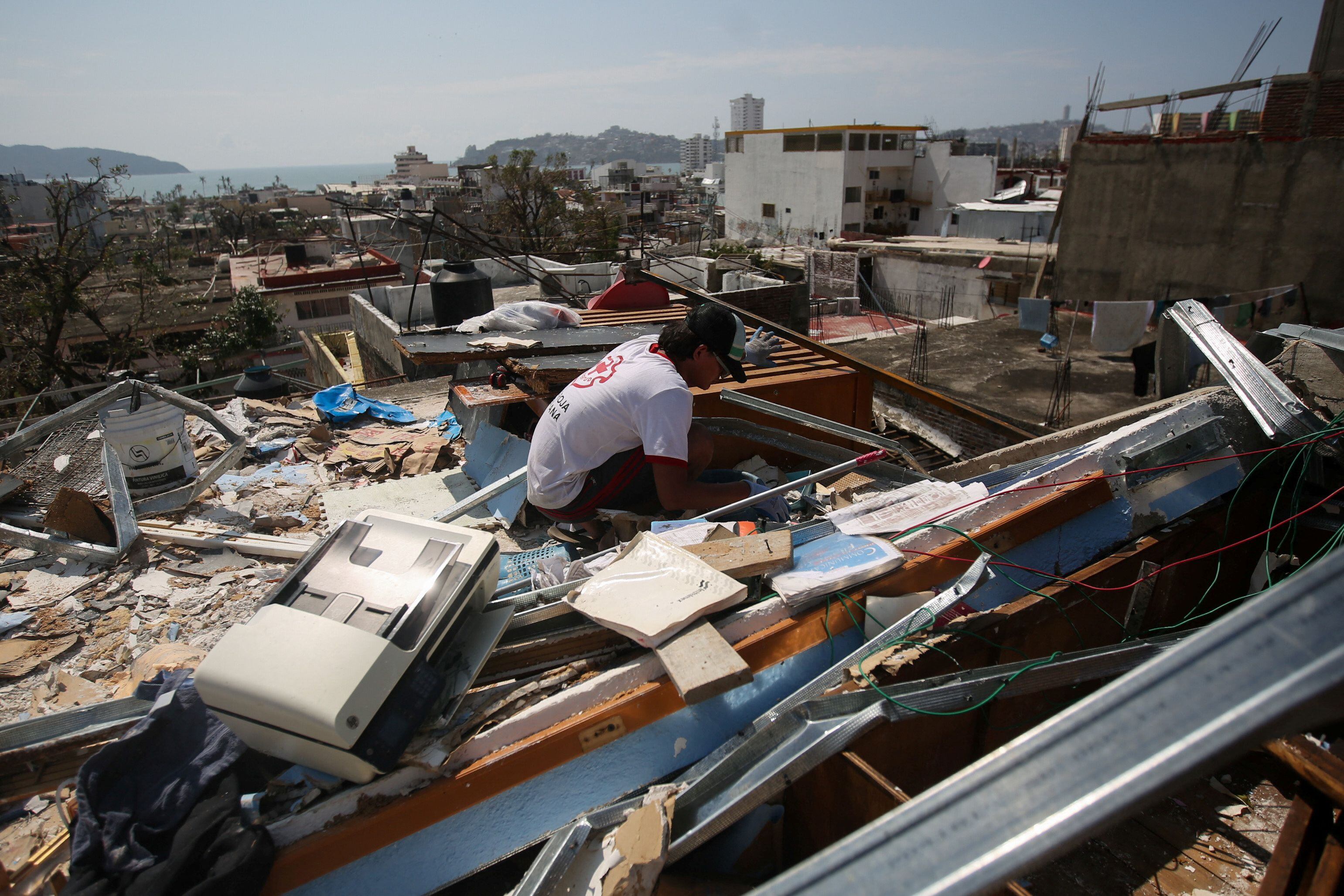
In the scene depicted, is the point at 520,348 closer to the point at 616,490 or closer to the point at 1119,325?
the point at 616,490

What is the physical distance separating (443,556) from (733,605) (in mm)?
1026

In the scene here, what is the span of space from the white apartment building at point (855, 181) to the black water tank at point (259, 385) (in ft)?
132

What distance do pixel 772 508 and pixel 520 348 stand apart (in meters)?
2.54

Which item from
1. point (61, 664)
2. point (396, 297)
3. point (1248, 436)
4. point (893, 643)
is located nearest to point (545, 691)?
point (893, 643)

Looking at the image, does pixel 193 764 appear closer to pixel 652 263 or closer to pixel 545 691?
pixel 545 691

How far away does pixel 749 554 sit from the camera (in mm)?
2748

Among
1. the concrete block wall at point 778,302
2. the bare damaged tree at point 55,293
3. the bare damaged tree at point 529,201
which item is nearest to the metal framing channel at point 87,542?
the concrete block wall at point 778,302

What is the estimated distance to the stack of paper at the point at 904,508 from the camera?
10.1 ft

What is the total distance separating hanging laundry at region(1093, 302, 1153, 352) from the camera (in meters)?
11.2

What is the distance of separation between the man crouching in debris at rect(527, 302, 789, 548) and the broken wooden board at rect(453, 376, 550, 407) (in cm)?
97

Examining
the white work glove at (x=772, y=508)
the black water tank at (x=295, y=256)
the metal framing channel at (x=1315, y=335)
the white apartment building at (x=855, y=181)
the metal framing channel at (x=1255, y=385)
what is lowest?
the black water tank at (x=295, y=256)

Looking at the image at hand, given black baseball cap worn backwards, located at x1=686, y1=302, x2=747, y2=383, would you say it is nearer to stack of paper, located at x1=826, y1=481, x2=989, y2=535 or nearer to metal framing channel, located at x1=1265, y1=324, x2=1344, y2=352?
stack of paper, located at x1=826, y1=481, x2=989, y2=535

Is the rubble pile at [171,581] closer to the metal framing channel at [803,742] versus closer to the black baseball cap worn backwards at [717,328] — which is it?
the metal framing channel at [803,742]

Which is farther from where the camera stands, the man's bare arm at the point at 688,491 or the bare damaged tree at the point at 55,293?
the bare damaged tree at the point at 55,293
